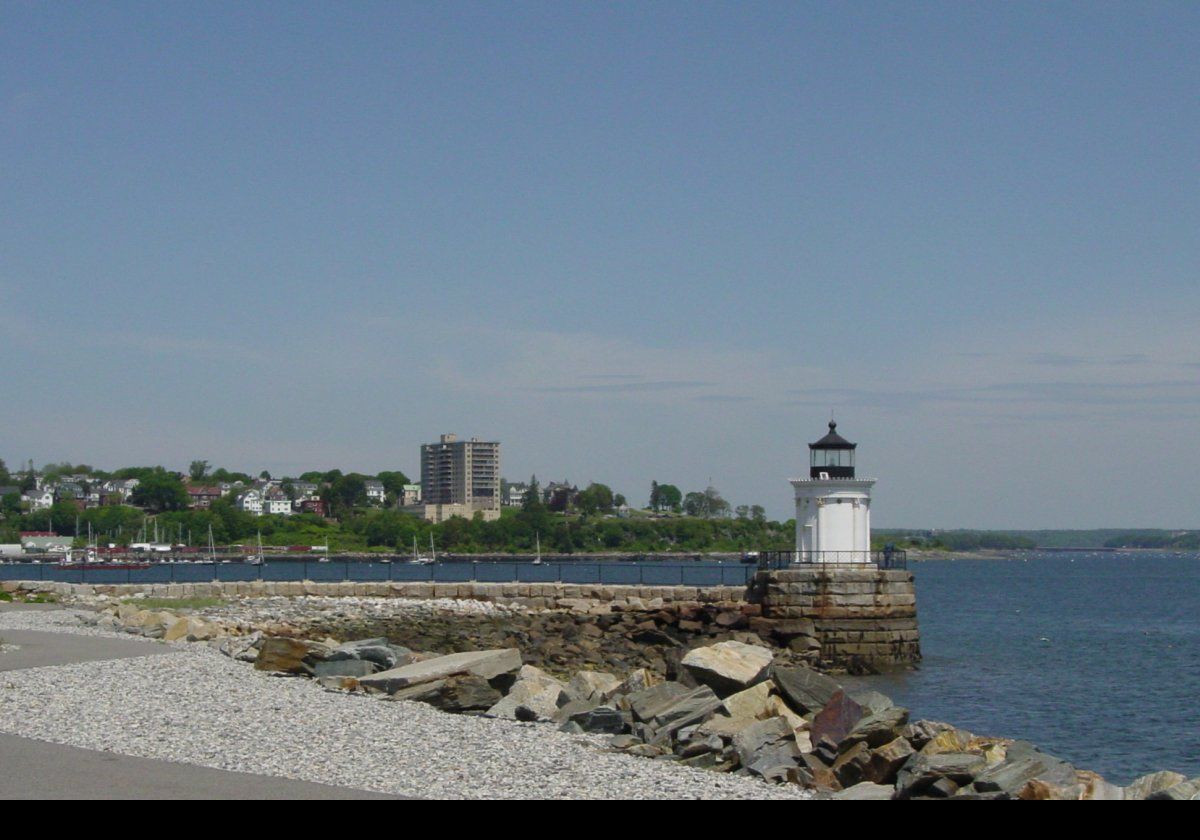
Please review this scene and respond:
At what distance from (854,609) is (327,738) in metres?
20.4

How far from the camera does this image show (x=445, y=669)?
16844 mm

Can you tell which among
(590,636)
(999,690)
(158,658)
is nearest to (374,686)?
(158,658)

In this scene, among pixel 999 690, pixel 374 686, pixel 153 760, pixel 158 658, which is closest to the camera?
pixel 153 760

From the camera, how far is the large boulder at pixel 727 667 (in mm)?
17625

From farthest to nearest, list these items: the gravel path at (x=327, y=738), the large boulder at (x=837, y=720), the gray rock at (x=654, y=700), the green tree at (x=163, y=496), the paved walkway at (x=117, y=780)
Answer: the green tree at (x=163, y=496), the gray rock at (x=654, y=700), the large boulder at (x=837, y=720), the gravel path at (x=327, y=738), the paved walkway at (x=117, y=780)

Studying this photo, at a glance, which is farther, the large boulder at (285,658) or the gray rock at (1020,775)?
the large boulder at (285,658)

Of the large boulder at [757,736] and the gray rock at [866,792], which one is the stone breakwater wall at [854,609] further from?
the gray rock at [866,792]

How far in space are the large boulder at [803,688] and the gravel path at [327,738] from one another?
3534 mm

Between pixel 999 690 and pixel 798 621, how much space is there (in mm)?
4923

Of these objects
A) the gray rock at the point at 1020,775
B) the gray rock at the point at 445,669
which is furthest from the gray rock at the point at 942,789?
the gray rock at the point at 445,669

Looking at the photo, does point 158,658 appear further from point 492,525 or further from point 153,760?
point 492,525

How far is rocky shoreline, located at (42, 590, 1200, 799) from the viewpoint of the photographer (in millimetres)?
11305

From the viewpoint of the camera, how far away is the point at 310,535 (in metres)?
157

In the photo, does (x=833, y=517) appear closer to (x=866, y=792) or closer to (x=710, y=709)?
(x=710, y=709)
